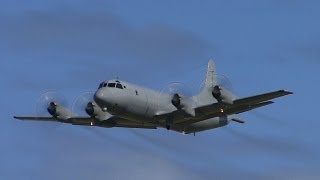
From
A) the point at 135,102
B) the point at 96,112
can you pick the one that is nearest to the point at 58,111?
the point at 96,112

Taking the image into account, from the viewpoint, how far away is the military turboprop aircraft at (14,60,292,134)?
294 feet

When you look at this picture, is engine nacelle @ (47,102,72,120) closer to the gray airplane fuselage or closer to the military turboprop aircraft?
→ the military turboprop aircraft

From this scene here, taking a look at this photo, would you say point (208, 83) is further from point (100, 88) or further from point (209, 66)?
point (100, 88)

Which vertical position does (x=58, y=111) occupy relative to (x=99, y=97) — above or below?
above

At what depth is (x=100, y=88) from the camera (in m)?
91.7

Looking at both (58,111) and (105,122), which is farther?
(58,111)

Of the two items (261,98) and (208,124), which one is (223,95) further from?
(208,124)

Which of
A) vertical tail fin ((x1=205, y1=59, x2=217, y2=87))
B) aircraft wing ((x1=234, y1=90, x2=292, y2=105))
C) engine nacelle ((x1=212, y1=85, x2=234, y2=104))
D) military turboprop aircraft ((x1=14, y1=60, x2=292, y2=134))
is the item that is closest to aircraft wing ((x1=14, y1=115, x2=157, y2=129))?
military turboprop aircraft ((x1=14, y1=60, x2=292, y2=134))

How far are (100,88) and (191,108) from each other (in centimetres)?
944

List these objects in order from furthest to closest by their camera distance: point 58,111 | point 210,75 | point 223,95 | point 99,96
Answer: point 210,75, point 58,111, point 223,95, point 99,96

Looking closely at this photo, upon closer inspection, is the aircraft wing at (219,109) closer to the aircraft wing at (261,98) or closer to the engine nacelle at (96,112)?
the aircraft wing at (261,98)

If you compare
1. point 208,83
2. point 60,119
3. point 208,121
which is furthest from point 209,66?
point 60,119

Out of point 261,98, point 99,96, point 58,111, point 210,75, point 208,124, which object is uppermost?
point 210,75

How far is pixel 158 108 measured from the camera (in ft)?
303
